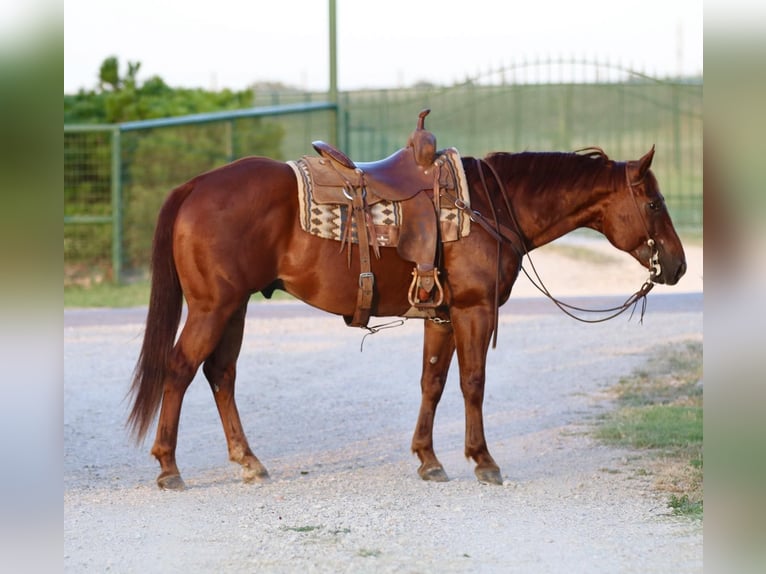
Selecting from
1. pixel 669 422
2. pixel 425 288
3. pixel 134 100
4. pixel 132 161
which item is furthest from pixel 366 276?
pixel 134 100

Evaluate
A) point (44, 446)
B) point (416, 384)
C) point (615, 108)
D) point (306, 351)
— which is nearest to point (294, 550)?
point (44, 446)

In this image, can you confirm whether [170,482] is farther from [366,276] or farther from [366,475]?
[366,276]

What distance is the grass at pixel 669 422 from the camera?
6.28 m

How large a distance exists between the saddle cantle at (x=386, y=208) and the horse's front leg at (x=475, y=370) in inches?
8.5

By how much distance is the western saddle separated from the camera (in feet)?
20.3

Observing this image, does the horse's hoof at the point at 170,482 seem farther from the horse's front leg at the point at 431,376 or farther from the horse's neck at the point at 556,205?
the horse's neck at the point at 556,205

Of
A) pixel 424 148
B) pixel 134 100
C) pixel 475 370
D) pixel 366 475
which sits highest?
pixel 134 100

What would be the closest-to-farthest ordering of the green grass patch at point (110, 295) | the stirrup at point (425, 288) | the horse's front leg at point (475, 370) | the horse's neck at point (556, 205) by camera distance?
the stirrup at point (425, 288), the horse's front leg at point (475, 370), the horse's neck at point (556, 205), the green grass patch at point (110, 295)

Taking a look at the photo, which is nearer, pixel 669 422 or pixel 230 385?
pixel 230 385

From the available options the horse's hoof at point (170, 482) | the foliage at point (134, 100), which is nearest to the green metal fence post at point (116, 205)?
the foliage at point (134, 100)

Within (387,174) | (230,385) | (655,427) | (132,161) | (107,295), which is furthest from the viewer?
(132,161)

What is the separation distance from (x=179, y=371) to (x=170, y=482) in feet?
2.08

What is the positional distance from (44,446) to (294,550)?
7.94 feet

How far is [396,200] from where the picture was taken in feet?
20.5
